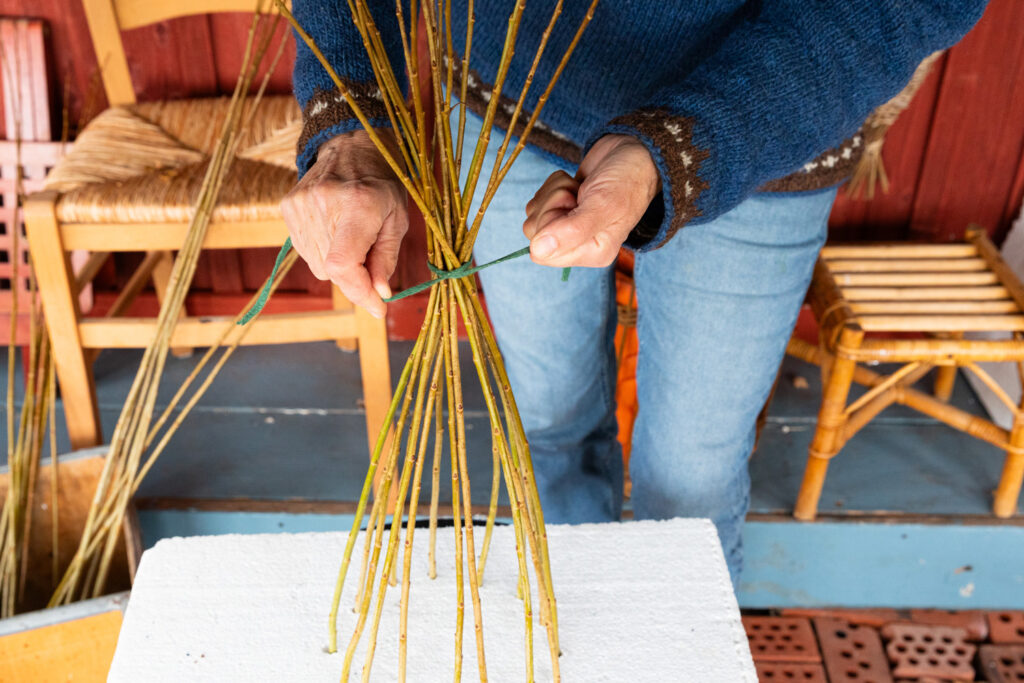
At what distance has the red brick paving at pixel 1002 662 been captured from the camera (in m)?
1.66

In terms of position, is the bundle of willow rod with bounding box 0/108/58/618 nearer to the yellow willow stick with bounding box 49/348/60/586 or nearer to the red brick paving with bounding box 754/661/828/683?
the yellow willow stick with bounding box 49/348/60/586

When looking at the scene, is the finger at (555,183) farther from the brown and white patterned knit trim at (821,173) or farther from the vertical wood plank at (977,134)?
the vertical wood plank at (977,134)

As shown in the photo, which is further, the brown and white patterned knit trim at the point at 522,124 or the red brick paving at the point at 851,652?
the red brick paving at the point at 851,652

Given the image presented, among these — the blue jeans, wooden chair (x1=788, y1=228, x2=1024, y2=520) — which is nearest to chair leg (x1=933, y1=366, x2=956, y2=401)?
wooden chair (x1=788, y1=228, x2=1024, y2=520)

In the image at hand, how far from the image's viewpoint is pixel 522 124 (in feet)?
3.46

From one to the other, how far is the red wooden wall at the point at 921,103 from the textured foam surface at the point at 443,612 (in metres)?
1.34

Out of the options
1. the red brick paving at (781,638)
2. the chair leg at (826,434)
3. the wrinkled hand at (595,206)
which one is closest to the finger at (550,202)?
the wrinkled hand at (595,206)

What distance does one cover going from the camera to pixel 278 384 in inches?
86.0

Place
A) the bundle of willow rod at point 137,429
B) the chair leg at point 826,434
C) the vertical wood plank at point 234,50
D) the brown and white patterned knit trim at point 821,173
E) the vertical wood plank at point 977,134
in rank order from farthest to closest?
the vertical wood plank at point 234,50 → the vertical wood plank at point 977,134 → the chair leg at point 826,434 → the bundle of willow rod at point 137,429 → the brown and white patterned knit trim at point 821,173

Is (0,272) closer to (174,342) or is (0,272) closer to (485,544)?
(174,342)

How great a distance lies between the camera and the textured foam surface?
876mm

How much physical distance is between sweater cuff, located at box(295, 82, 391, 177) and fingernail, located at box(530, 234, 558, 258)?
0.29 metres

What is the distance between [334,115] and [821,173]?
22.1 inches

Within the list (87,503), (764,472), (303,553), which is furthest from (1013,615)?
(87,503)
